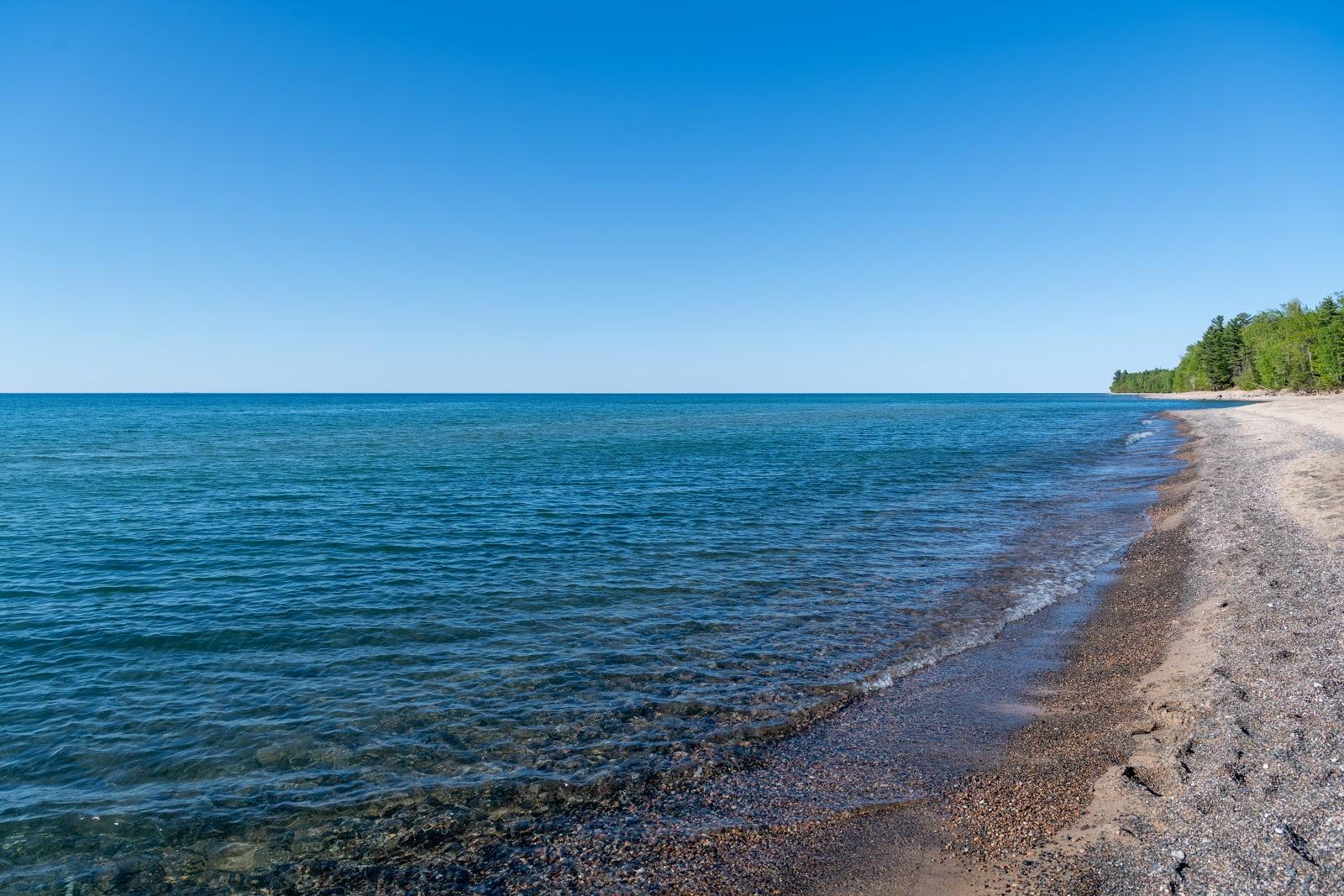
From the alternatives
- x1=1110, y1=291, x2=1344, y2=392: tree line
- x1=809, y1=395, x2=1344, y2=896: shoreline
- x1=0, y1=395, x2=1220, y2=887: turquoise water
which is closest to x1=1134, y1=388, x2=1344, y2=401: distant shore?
x1=1110, y1=291, x2=1344, y2=392: tree line

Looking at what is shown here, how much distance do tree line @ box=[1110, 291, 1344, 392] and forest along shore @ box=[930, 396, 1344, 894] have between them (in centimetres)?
12294

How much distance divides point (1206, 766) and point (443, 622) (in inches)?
561

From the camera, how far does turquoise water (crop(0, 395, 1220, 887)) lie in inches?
380

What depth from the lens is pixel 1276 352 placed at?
120812 millimetres

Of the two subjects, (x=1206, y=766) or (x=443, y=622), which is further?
(x=443, y=622)

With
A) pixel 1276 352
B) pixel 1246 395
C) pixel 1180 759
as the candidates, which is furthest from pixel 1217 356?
pixel 1180 759

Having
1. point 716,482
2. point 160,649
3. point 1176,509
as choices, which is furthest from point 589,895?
point 716,482

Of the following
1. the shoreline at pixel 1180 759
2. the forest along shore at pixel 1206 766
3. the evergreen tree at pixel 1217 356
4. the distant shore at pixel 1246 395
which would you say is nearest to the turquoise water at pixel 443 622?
the shoreline at pixel 1180 759

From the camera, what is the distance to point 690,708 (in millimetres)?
11312

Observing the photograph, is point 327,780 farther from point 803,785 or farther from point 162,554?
point 162,554

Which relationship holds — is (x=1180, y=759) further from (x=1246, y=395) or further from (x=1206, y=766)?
(x=1246, y=395)

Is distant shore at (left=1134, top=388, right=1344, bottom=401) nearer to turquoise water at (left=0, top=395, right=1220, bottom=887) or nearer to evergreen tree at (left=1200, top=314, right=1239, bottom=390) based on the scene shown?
evergreen tree at (left=1200, top=314, right=1239, bottom=390)

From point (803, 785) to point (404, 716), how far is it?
6730 millimetres

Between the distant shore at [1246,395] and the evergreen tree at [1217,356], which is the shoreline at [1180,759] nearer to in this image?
the distant shore at [1246,395]
